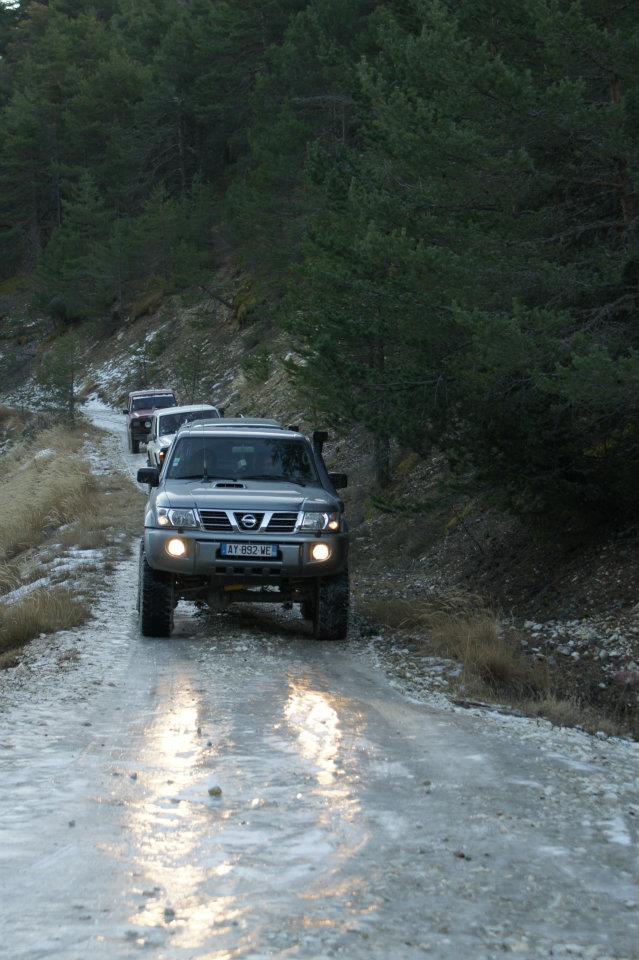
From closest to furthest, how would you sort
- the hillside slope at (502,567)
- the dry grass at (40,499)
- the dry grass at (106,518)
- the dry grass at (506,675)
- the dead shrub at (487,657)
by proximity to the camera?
the dry grass at (506,675), the dead shrub at (487,657), the hillside slope at (502,567), the dry grass at (106,518), the dry grass at (40,499)

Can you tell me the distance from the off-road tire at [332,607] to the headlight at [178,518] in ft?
4.42

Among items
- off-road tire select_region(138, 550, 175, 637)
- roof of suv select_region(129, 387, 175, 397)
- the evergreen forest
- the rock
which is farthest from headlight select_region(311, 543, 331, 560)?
roof of suv select_region(129, 387, 175, 397)

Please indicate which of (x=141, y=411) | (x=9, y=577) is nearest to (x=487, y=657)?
(x=9, y=577)

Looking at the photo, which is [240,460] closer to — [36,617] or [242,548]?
[242,548]

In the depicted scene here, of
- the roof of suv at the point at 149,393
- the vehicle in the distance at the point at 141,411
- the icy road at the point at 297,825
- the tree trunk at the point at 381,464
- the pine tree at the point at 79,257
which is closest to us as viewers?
the icy road at the point at 297,825

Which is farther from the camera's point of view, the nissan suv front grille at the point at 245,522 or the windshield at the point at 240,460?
the windshield at the point at 240,460

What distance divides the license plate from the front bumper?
0.10ft

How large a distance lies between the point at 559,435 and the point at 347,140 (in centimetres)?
2456

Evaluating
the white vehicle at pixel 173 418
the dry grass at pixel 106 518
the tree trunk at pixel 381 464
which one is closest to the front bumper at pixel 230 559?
the dry grass at pixel 106 518

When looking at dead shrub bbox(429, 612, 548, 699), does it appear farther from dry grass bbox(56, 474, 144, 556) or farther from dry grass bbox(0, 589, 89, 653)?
dry grass bbox(56, 474, 144, 556)

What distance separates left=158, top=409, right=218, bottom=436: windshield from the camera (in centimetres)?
2423

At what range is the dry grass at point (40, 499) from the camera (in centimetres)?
1864

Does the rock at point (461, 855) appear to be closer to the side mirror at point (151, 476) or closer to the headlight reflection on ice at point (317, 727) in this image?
the headlight reflection on ice at point (317, 727)

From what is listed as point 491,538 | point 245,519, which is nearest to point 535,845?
point 245,519
